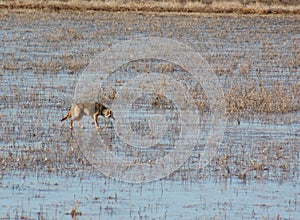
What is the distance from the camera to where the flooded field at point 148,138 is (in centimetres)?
859

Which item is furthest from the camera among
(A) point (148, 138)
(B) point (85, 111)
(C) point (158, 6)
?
(C) point (158, 6)

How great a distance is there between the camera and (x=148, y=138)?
12.0 m

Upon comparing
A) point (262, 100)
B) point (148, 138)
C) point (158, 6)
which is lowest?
point (148, 138)

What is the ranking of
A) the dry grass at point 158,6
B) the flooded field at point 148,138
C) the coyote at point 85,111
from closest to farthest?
the flooded field at point 148,138 → the coyote at point 85,111 → the dry grass at point 158,6

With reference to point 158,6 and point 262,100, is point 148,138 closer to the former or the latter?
point 262,100

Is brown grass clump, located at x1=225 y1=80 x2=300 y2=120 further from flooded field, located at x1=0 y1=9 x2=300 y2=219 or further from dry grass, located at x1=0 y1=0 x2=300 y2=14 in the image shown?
dry grass, located at x1=0 y1=0 x2=300 y2=14

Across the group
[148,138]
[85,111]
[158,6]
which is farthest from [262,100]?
[158,6]

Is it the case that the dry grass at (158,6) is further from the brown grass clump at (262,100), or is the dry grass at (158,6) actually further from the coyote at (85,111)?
the coyote at (85,111)

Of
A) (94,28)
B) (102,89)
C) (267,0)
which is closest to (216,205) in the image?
(102,89)

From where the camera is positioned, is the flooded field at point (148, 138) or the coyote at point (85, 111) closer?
the flooded field at point (148, 138)

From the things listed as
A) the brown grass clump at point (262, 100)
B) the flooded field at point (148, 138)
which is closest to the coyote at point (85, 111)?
→ the flooded field at point (148, 138)

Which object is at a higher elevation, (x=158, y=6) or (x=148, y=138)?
(x=158, y=6)

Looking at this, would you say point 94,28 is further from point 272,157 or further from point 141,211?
point 141,211

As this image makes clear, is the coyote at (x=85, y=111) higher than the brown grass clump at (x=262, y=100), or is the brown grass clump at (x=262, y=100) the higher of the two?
the brown grass clump at (x=262, y=100)
